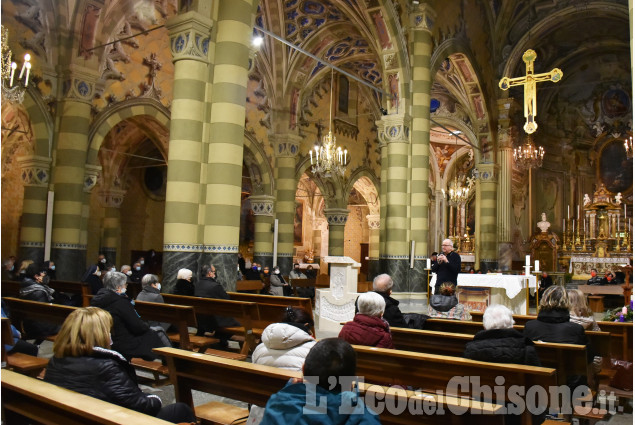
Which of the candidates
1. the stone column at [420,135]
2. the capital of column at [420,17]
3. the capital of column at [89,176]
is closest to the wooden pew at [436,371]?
the stone column at [420,135]

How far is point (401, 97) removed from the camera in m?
14.4

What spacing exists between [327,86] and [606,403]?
61.5 feet

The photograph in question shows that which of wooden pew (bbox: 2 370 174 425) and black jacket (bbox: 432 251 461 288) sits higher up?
black jacket (bbox: 432 251 461 288)

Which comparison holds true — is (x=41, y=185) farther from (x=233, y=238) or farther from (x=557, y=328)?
(x=557, y=328)

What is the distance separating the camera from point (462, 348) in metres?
4.67

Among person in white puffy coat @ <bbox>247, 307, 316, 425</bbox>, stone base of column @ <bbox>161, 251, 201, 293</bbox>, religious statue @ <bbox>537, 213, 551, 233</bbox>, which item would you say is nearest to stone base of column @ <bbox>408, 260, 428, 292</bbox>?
stone base of column @ <bbox>161, 251, 201, 293</bbox>

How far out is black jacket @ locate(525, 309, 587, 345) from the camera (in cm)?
427

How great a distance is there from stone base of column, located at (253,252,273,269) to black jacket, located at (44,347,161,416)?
51.6 ft

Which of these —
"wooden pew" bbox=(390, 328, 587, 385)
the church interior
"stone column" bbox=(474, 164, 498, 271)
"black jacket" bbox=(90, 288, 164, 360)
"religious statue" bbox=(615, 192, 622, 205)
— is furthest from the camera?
"religious statue" bbox=(615, 192, 622, 205)

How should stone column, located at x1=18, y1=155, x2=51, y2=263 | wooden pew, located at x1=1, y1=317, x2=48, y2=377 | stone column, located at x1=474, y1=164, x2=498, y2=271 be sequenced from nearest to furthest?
1. wooden pew, located at x1=1, y1=317, x2=48, y2=377
2. stone column, located at x1=18, y1=155, x2=51, y2=263
3. stone column, located at x1=474, y1=164, x2=498, y2=271

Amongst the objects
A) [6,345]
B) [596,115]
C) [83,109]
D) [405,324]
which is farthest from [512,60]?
[6,345]

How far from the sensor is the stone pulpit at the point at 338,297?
10.4 metres

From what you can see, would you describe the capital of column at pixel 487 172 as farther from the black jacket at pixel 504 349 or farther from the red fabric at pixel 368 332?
the black jacket at pixel 504 349

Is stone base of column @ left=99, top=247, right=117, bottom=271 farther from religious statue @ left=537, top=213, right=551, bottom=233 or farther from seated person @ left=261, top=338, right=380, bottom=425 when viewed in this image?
seated person @ left=261, top=338, right=380, bottom=425
